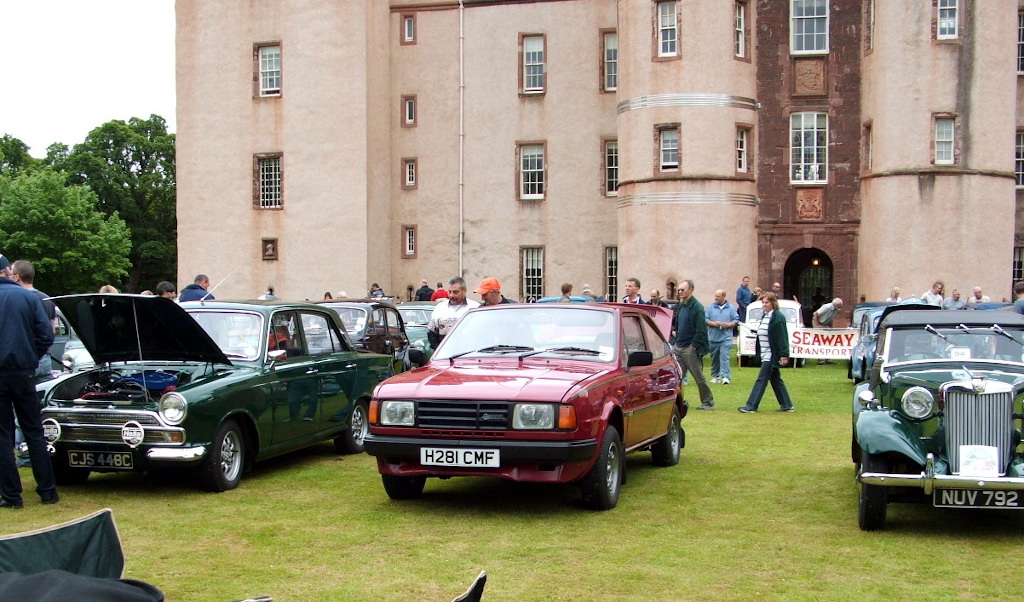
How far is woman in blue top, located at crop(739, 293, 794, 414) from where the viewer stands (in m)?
15.8

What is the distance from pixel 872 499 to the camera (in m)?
8.12

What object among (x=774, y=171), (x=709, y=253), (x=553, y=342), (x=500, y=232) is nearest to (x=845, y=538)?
(x=553, y=342)

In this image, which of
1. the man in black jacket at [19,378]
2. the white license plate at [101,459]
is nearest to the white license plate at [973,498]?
the white license plate at [101,459]

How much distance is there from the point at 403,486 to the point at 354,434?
3182 mm

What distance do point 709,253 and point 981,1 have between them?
11.0 meters

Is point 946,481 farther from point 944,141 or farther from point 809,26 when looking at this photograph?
point 809,26

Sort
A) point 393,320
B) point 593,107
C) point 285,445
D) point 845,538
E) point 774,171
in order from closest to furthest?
point 845,538, point 285,445, point 393,320, point 774,171, point 593,107

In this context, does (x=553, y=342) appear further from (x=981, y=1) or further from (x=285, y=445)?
(x=981, y=1)

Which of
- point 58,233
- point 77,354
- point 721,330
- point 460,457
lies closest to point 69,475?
point 460,457

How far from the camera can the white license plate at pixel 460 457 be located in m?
8.41

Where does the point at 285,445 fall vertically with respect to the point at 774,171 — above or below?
below

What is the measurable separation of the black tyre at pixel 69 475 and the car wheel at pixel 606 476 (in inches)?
190

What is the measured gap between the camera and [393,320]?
1873 cm

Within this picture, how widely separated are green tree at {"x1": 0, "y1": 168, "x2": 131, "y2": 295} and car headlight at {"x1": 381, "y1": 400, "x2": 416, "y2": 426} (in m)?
58.8
